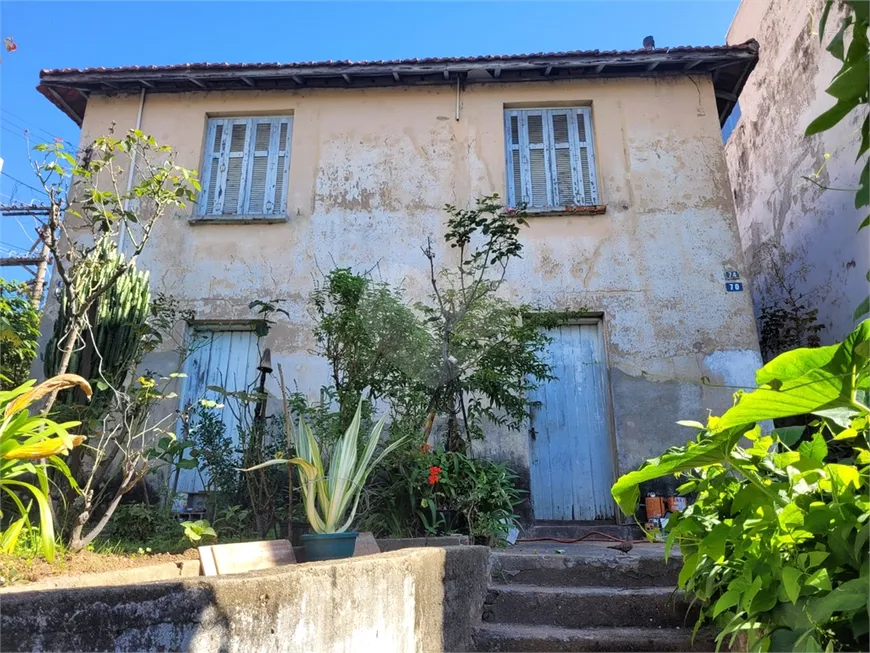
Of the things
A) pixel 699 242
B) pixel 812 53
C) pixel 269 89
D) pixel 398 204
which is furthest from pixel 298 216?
pixel 812 53

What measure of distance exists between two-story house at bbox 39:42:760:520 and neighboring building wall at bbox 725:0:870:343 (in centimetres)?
81

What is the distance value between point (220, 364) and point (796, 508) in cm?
626

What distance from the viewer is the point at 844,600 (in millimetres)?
1301

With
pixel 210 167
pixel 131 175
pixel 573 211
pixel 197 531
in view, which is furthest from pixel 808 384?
pixel 131 175

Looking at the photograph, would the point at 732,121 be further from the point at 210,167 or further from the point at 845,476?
the point at 845,476

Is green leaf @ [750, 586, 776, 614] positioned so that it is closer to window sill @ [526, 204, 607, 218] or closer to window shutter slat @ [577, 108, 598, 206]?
window sill @ [526, 204, 607, 218]

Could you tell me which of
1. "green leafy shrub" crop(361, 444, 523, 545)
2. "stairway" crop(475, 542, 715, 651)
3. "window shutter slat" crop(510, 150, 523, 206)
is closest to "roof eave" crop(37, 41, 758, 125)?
"window shutter slat" crop(510, 150, 523, 206)

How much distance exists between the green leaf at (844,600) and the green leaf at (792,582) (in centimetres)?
4

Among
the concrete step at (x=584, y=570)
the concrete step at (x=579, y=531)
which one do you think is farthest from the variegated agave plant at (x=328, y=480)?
the concrete step at (x=579, y=531)

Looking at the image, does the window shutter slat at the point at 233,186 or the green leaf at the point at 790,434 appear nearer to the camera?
the green leaf at the point at 790,434

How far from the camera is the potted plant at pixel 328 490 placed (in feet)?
Answer: 10.1

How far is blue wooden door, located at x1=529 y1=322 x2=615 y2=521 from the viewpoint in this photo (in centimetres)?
653

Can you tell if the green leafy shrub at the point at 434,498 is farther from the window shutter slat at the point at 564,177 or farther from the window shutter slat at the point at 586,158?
the window shutter slat at the point at 586,158

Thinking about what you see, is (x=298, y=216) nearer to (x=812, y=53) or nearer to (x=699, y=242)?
(x=699, y=242)
